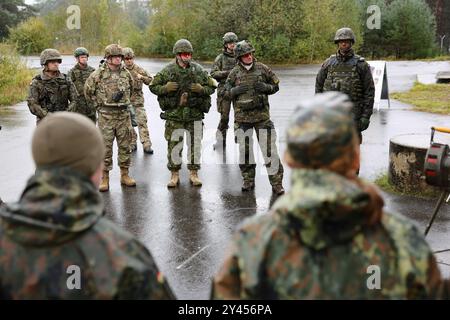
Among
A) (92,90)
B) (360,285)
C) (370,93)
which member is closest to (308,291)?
(360,285)

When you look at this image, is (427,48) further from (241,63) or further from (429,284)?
(429,284)

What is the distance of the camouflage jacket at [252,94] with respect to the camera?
7.89 metres

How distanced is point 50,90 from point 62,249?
662 cm

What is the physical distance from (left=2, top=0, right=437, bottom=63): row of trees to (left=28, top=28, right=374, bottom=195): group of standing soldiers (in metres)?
Result: 26.5

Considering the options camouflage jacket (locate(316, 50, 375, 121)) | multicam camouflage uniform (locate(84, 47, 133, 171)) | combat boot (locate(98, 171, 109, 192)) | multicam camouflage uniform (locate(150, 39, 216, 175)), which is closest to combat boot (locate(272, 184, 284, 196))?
multicam camouflage uniform (locate(150, 39, 216, 175))

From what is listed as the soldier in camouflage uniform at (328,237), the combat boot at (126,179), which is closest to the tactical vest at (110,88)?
the combat boot at (126,179)

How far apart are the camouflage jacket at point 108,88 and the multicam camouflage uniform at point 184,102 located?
416 mm

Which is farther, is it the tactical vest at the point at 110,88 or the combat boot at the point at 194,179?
the combat boot at the point at 194,179

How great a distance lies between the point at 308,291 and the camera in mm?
2045

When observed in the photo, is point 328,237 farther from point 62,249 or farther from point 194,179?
point 194,179

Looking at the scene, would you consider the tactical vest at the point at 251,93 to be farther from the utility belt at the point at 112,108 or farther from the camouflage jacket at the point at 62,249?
the camouflage jacket at the point at 62,249

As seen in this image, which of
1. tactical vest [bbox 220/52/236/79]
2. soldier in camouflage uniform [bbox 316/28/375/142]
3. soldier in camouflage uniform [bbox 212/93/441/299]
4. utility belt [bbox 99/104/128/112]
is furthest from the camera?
tactical vest [bbox 220/52/236/79]

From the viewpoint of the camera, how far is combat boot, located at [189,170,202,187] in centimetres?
849

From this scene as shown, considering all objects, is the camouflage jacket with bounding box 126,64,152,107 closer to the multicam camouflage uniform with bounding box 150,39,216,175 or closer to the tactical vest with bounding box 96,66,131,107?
the tactical vest with bounding box 96,66,131,107
